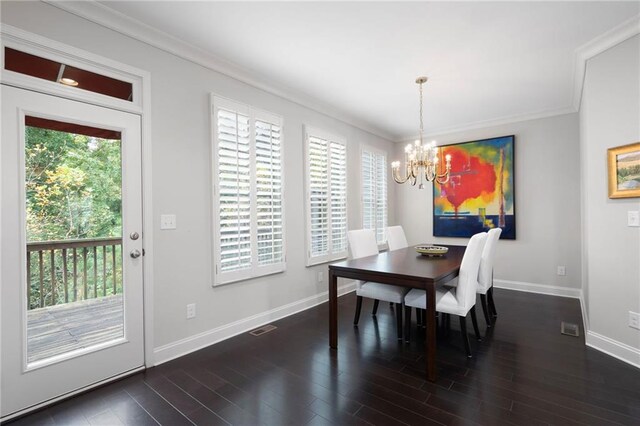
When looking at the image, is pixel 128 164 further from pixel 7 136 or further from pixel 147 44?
pixel 147 44

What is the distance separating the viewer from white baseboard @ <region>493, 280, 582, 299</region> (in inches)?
169

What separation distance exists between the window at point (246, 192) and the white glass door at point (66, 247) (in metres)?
0.73

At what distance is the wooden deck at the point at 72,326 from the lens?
1.99 m

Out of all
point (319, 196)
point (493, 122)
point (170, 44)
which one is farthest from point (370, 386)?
point (493, 122)

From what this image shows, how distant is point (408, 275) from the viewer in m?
2.41

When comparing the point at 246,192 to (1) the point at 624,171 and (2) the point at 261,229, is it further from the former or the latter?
(1) the point at 624,171

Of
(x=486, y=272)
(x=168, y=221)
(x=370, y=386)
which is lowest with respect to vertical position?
(x=370, y=386)

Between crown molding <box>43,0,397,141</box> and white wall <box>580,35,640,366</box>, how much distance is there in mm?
2859

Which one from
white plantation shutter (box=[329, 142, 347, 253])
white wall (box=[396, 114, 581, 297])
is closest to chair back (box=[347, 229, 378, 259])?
white plantation shutter (box=[329, 142, 347, 253])

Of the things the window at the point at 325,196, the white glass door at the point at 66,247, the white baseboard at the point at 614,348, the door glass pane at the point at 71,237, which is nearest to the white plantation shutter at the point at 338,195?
the window at the point at 325,196

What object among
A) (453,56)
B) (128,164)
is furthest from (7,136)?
(453,56)

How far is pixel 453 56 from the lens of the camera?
292 cm

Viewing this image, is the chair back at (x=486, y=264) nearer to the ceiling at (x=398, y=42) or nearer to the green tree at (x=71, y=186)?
the ceiling at (x=398, y=42)

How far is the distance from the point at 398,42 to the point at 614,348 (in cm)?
312
